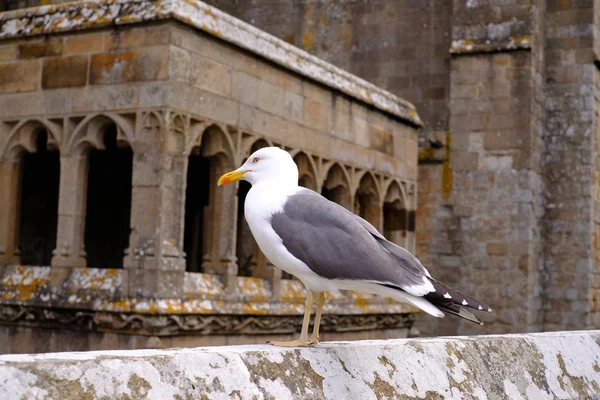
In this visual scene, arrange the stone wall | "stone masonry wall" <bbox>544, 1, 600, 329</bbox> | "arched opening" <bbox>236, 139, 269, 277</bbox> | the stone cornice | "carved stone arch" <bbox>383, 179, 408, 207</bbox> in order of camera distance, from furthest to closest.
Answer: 1. "stone masonry wall" <bbox>544, 1, 600, 329</bbox>
2. the stone wall
3. "carved stone arch" <bbox>383, 179, 408, 207</bbox>
4. "arched opening" <bbox>236, 139, 269, 277</bbox>
5. the stone cornice

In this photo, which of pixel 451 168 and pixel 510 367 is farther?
pixel 451 168

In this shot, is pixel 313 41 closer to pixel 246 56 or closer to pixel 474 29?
pixel 474 29

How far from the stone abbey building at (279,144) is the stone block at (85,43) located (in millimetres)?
12

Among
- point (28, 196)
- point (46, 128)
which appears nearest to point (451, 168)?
point (28, 196)

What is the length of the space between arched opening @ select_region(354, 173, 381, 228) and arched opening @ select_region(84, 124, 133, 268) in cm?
230

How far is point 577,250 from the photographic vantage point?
11008 millimetres

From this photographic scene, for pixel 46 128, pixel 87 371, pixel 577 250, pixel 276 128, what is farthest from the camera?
pixel 577 250

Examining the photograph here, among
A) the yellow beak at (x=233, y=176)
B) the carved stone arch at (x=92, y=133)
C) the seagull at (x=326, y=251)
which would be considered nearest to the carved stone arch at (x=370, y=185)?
the carved stone arch at (x=92, y=133)

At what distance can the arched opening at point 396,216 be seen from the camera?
9.43m

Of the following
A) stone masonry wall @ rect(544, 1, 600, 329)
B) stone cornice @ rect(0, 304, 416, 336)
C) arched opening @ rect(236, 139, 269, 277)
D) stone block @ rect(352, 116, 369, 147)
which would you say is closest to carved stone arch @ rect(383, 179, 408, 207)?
stone block @ rect(352, 116, 369, 147)

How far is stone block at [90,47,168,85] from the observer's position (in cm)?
617

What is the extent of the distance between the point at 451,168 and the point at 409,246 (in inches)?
78.5

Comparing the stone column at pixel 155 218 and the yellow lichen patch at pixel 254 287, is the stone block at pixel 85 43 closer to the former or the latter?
the stone column at pixel 155 218

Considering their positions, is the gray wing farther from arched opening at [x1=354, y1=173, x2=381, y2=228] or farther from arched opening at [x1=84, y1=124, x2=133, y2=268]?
arched opening at [x1=84, y1=124, x2=133, y2=268]
